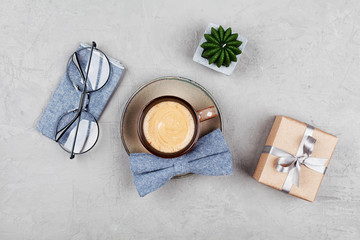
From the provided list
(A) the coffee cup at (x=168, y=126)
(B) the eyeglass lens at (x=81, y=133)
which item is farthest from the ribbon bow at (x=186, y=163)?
(B) the eyeglass lens at (x=81, y=133)

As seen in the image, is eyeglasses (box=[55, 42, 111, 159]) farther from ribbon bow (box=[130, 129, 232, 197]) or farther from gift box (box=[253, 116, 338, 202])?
gift box (box=[253, 116, 338, 202])

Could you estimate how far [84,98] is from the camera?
A: 65 centimetres

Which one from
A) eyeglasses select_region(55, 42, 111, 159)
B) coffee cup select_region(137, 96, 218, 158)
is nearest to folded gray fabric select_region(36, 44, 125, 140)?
eyeglasses select_region(55, 42, 111, 159)

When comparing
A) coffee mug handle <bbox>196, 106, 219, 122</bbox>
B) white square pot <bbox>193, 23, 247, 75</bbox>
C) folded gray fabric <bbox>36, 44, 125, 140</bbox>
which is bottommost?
folded gray fabric <bbox>36, 44, 125, 140</bbox>

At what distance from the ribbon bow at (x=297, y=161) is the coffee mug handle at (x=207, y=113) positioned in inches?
6.5

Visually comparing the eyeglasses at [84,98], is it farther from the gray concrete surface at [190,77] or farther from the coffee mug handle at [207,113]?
the coffee mug handle at [207,113]

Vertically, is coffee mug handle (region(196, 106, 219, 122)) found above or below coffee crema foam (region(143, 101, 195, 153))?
above

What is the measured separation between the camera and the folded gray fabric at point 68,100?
66 centimetres

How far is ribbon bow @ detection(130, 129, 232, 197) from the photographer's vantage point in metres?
0.59

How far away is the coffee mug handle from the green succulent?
12cm

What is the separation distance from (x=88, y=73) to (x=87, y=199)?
32 centimetres

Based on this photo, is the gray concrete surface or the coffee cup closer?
the coffee cup

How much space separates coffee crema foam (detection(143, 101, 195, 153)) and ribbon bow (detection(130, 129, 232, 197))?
4 cm

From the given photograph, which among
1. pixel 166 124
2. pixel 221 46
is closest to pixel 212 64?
pixel 221 46
